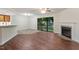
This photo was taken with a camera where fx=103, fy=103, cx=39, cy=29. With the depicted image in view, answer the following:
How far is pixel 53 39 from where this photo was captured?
2033 mm

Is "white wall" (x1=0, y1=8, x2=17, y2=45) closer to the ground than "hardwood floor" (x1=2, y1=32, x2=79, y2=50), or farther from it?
farther from it

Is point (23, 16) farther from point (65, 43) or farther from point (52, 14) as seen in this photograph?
point (65, 43)

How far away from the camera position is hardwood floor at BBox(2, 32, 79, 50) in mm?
1820

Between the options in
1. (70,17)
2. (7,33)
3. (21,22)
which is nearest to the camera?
(70,17)

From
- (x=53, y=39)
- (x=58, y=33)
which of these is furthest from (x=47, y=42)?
(x=58, y=33)

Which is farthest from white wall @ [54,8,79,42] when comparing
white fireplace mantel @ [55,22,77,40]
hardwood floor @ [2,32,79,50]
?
hardwood floor @ [2,32,79,50]

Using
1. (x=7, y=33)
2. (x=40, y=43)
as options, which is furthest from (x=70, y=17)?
(x=7, y=33)

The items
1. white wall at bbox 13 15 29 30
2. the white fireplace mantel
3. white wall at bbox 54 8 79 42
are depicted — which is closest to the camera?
white wall at bbox 54 8 79 42

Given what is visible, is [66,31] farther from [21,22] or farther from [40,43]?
[21,22]

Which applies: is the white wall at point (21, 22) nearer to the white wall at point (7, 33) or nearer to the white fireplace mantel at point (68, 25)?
the white wall at point (7, 33)

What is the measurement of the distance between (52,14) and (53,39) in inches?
19.5

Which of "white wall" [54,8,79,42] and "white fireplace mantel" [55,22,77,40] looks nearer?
"white wall" [54,8,79,42]

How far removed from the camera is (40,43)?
1.97 metres

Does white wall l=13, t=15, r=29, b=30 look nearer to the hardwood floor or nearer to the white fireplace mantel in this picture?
the hardwood floor
